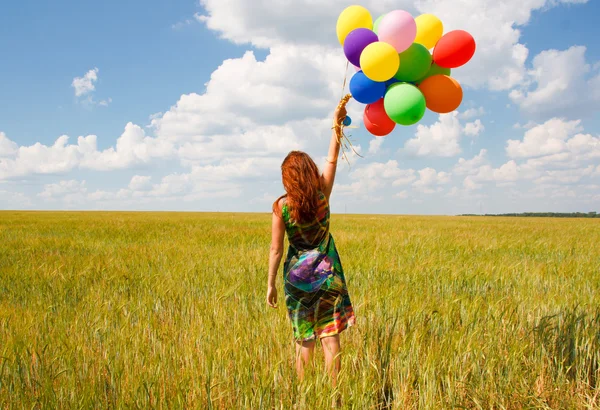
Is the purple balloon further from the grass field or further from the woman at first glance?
the grass field

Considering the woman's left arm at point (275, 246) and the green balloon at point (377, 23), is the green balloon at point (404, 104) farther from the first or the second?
the woman's left arm at point (275, 246)

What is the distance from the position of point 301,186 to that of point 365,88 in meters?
0.91

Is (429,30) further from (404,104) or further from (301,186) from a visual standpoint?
(301,186)

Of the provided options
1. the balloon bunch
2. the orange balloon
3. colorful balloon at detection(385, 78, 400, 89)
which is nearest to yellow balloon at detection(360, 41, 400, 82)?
the balloon bunch

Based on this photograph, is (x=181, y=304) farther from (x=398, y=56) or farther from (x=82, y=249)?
(x=82, y=249)

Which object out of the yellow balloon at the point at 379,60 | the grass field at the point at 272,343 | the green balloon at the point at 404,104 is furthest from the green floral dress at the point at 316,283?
the yellow balloon at the point at 379,60

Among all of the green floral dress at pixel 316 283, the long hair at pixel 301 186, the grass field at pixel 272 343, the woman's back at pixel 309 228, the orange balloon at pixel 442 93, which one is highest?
the orange balloon at pixel 442 93

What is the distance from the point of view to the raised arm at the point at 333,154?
2.77 metres

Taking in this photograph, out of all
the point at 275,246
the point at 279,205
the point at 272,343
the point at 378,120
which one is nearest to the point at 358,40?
the point at 378,120

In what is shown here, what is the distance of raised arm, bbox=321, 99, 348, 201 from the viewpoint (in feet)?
9.09

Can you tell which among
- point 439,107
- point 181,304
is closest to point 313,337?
point 439,107

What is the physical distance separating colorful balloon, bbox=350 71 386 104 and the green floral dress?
819mm

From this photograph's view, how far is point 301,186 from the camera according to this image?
102 inches

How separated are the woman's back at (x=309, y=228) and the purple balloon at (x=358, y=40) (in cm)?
111
